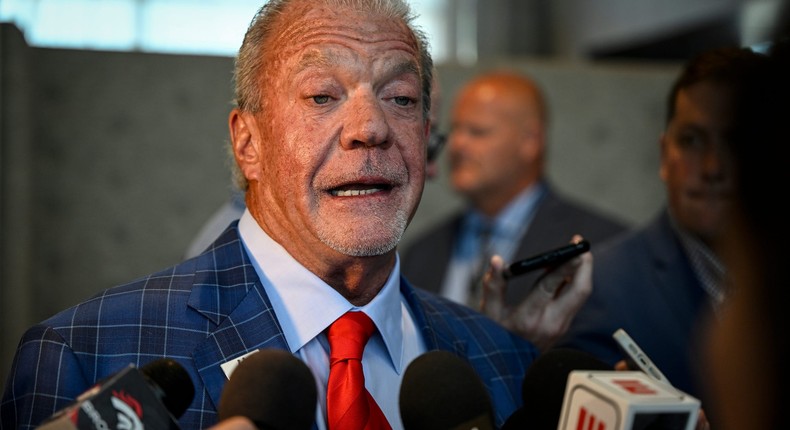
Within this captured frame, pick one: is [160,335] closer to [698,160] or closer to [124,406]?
[124,406]

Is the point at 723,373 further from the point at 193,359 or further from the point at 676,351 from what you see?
the point at 676,351

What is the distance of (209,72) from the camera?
4.14m

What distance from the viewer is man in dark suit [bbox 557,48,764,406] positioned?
88.9 inches

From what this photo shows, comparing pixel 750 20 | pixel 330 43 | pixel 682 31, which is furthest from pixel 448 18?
pixel 330 43

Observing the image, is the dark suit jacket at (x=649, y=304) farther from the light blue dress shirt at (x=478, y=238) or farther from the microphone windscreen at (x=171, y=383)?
the microphone windscreen at (x=171, y=383)

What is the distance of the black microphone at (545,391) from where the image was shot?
4.14 feet

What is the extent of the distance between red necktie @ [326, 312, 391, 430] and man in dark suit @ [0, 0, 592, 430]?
11 mm

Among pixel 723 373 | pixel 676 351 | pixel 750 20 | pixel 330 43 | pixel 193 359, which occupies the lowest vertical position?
pixel 676 351

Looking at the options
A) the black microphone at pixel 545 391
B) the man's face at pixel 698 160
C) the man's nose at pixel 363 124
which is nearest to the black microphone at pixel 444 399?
the black microphone at pixel 545 391

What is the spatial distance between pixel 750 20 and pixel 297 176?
4431 mm

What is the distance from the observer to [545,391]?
127 centimetres

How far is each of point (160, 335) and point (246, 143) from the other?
427mm

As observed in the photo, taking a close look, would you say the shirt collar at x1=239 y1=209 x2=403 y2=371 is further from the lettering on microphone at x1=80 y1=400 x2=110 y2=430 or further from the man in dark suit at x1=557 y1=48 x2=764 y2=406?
the man in dark suit at x1=557 y1=48 x2=764 y2=406

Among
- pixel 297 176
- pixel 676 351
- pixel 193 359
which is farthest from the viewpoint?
pixel 676 351
